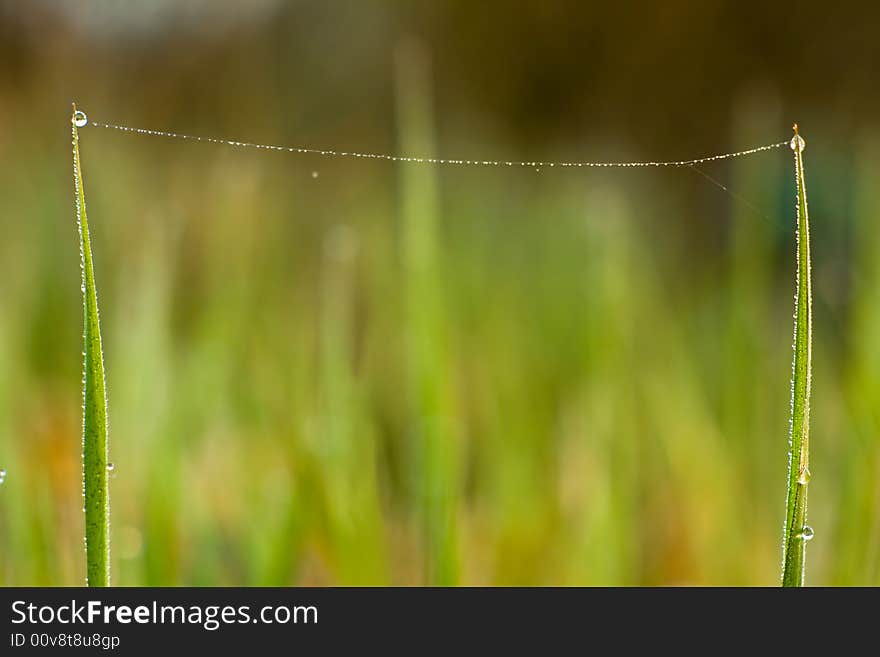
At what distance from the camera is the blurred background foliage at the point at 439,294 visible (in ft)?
2.17

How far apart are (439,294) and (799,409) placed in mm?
378

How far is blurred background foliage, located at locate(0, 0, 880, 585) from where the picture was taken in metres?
0.66

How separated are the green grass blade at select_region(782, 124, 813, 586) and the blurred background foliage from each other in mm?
190

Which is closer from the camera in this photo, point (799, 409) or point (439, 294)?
point (799, 409)

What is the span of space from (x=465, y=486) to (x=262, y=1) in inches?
67.5

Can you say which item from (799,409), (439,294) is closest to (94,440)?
(799,409)

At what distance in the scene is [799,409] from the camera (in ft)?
1.05

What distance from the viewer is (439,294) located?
67cm

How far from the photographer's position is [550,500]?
0.83 meters

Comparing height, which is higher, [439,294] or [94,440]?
[439,294]

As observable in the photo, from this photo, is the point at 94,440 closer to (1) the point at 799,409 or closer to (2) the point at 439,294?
(1) the point at 799,409

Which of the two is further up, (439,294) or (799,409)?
(439,294)
